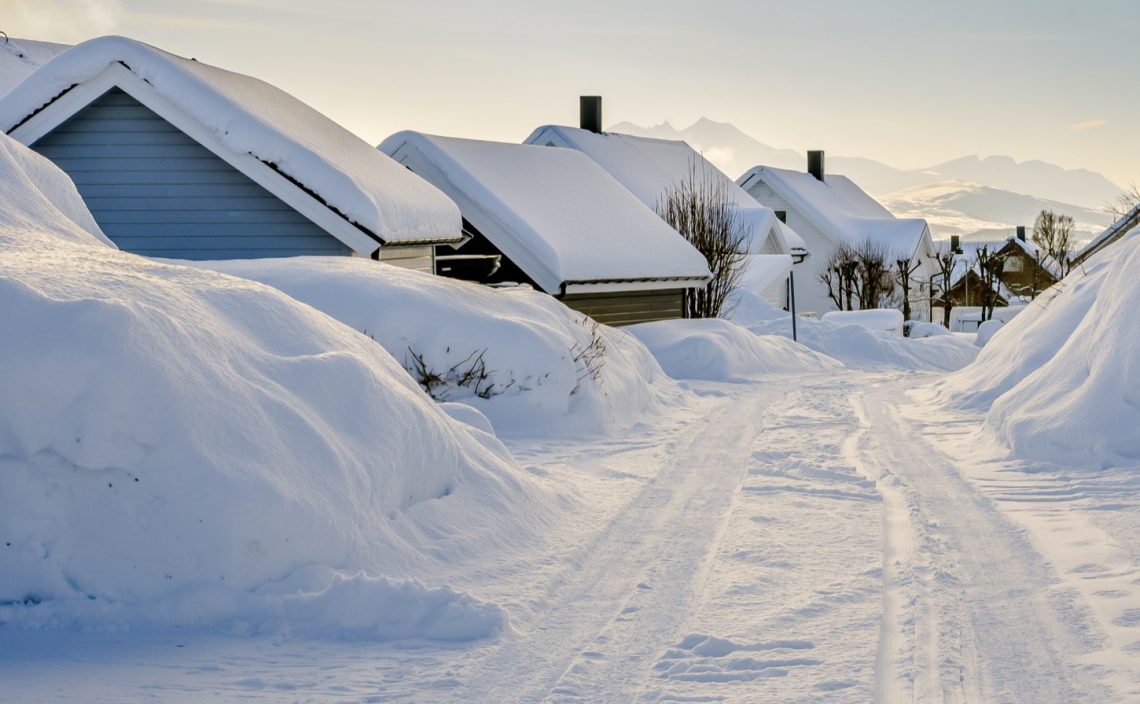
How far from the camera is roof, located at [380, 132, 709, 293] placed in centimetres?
2208

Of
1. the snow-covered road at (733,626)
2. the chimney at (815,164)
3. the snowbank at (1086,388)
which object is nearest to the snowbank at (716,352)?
the snowbank at (1086,388)

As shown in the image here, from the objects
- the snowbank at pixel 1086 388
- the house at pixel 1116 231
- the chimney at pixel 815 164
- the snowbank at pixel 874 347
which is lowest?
the snowbank at pixel 874 347

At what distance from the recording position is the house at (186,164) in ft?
54.1

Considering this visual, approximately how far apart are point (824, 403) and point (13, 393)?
12964 millimetres

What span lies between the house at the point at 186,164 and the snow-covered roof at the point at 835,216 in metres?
36.6

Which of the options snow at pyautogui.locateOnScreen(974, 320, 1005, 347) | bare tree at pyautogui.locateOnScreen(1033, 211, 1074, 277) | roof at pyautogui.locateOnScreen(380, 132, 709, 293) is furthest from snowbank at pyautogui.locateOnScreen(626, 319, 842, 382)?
bare tree at pyautogui.locateOnScreen(1033, 211, 1074, 277)

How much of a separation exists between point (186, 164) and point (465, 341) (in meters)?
5.88

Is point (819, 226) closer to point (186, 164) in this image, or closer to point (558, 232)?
point (558, 232)

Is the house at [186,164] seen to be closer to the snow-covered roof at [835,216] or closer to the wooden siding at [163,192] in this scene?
the wooden siding at [163,192]

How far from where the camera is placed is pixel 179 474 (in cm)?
617

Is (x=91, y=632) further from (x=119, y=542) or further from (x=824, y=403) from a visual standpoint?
(x=824, y=403)

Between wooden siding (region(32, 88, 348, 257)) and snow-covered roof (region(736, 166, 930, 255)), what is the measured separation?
37.6m

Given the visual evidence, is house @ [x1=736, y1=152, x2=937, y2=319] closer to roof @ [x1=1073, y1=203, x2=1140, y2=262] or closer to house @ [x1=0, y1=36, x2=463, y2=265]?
roof @ [x1=1073, y1=203, x2=1140, y2=262]

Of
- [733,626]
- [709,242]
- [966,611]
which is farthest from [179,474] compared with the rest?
[709,242]
